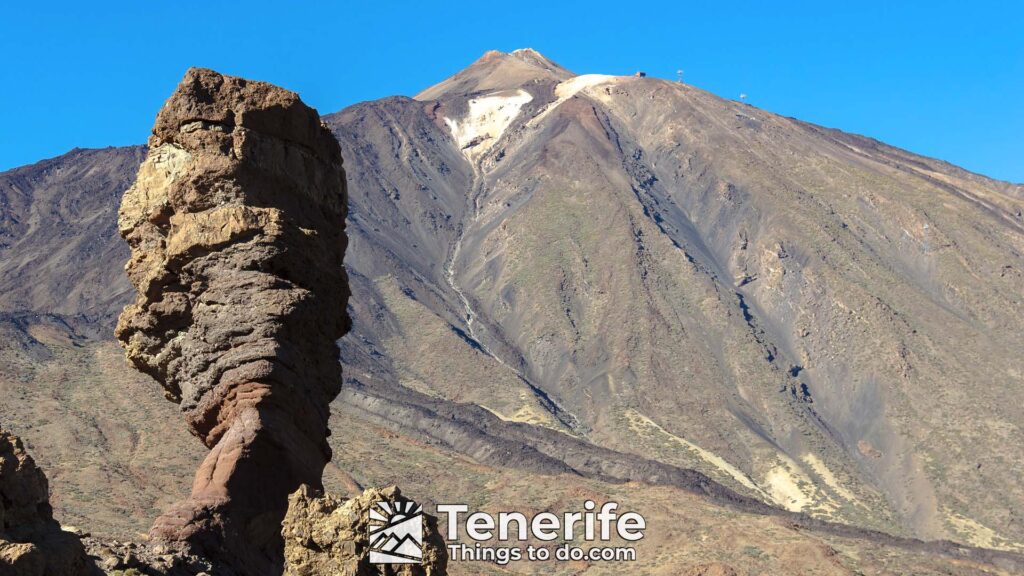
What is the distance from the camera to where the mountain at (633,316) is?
80.1m

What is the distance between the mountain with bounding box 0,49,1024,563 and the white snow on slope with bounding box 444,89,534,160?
0.56 meters

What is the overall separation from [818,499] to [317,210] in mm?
77979

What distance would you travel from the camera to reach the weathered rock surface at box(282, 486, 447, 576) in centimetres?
1334

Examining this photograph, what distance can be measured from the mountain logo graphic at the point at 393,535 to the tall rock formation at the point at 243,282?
5.31 metres

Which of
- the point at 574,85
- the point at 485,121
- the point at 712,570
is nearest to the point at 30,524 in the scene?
the point at 712,570

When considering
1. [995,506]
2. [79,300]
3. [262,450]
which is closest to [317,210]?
[262,450]

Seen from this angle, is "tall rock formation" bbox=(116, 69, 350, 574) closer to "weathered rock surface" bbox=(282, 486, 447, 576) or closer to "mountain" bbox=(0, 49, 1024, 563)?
"weathered rock surface" bbox=(282, 486, 447, 576)

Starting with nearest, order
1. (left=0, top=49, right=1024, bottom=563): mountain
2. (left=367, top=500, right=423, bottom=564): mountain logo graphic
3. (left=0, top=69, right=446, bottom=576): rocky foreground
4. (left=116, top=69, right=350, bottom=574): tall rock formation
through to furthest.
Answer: (left=367, top=500, right=423, bottom=564): mountain logo graphic
(left=0, top=69, right=446, bottom=576): rocky foreground
(left=116, top=69, right=350, bottom=574): tall rock formation
(left=0, top=49, right=1024, bottom=563): mountain

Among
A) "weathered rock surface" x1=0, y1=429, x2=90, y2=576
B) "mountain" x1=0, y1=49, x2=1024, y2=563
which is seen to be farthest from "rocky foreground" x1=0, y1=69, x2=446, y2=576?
"mountain" x1=0, y1=49, x2=1024, y2=563

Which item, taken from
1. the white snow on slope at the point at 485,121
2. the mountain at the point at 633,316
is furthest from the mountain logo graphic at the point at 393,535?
the white snow on slope at the point at 485,121

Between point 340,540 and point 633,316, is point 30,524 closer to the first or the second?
point 340,540

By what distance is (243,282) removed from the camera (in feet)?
65.8

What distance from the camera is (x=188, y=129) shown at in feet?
69.6

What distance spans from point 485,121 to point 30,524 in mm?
175371
